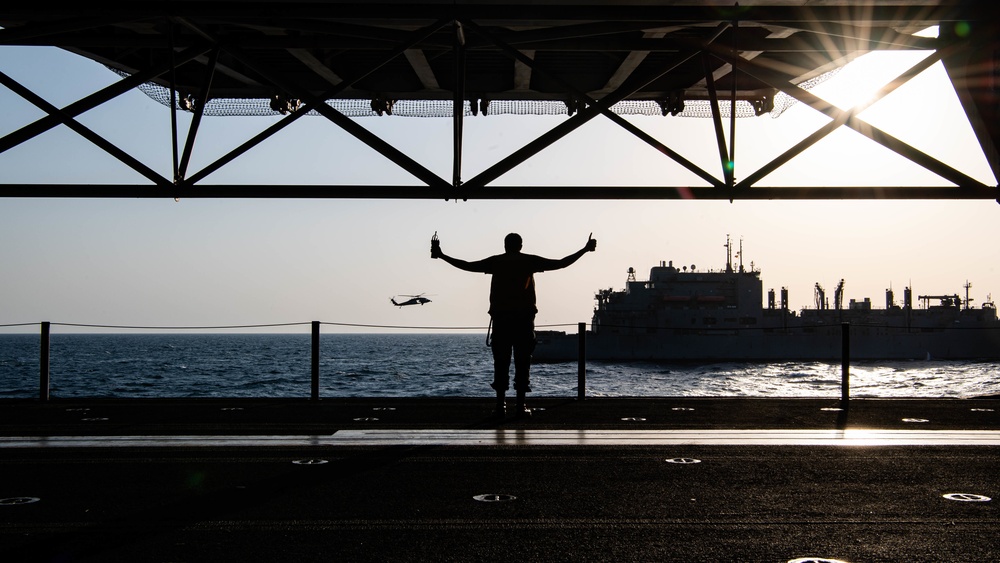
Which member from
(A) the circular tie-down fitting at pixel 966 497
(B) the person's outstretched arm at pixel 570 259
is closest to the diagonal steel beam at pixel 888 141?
(B) the person's outstretched arm at pixel 570 259

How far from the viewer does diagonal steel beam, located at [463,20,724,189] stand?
18.2 feet

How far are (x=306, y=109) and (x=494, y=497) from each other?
3417mm

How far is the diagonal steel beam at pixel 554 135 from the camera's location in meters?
5.54

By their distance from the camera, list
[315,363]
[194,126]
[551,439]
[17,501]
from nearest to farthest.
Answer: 1. [17,501]
2. [551,439]
3. [194,126]
4. [315,363]

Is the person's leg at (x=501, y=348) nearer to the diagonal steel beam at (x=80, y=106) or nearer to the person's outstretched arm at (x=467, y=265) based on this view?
the person's outstretched arm at (x=467, y=265)

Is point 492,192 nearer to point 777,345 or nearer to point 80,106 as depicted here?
point 80,106

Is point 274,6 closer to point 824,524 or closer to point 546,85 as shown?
point 546,85

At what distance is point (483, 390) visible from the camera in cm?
4025

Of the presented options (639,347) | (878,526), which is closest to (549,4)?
(878,526)

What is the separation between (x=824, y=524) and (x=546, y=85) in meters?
5.23

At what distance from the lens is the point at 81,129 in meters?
5.51

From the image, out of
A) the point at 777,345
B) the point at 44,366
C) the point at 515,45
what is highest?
the point at 515,45

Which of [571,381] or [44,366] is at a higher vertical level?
[44,366]

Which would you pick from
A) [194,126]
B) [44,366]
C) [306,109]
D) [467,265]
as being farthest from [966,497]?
[44,366]
